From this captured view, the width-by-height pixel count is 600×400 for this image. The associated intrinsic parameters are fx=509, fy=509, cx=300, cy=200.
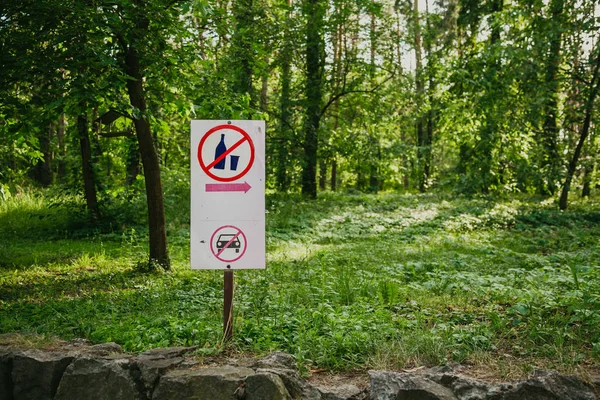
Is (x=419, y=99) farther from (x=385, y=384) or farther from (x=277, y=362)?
(x=385, y=384)

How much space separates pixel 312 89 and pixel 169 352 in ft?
52.1

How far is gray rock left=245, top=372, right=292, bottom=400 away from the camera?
356 cm

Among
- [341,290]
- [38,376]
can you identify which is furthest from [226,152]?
[341,290]

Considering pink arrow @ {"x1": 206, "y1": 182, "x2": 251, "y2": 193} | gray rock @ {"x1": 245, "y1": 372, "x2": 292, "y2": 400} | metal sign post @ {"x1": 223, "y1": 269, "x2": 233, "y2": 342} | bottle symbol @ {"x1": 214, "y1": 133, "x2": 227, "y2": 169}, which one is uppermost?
bottle symbol @ {"x1": 214, "y1": 133, "x2": 227, "y2": 169}

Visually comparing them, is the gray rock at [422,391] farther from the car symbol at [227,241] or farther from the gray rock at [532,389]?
the car symbol at [227,241]

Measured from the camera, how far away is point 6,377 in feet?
13.8

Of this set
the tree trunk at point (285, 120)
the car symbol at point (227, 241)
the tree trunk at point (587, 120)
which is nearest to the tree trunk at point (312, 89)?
the tree trunk at point (285, 120)

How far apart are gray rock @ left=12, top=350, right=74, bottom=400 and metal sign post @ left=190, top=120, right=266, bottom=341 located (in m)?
1.34

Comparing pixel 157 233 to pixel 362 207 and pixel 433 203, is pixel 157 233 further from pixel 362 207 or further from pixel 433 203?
pixel 433 203

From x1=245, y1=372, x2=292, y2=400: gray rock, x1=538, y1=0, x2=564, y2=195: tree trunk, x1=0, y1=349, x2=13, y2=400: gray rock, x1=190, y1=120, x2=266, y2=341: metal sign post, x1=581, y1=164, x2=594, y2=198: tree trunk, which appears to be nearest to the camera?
x1=245, y1=372, x2=292, y2=400: gray rock

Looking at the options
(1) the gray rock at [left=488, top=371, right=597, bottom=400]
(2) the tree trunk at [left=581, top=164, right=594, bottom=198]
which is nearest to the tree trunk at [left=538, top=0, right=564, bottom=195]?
(2) the tree trunk at [left=581, top=164, right=594, bottom=198]

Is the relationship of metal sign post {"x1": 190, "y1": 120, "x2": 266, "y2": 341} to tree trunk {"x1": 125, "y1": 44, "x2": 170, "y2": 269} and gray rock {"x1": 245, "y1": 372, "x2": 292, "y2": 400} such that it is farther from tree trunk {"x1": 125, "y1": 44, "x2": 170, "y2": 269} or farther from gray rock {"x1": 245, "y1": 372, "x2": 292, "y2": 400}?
tree trunk {"x1": 125, "y1": 44, "x2": 170, "y2": 269}

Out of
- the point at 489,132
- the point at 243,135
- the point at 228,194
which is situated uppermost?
the point at 489,132

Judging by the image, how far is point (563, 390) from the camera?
3.48 m
